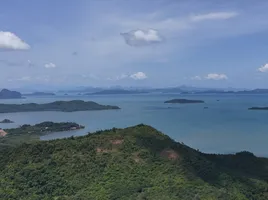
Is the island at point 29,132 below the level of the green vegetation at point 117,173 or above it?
below

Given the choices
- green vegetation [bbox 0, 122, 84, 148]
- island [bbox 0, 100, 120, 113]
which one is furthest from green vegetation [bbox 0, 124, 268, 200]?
island [bbox 0, 100, 120, 113]

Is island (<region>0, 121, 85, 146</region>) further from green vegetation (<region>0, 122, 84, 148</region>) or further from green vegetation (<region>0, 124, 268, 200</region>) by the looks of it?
green vegetation (<region>0, 124, 268, 200</region>)

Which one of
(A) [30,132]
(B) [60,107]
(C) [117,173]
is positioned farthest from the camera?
(B) [60,107]

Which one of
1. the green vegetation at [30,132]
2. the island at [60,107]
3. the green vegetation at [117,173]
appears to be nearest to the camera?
the green vegetation at [117,173]

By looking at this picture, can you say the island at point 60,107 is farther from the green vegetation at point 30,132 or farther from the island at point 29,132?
the green vegetation at point 30,132

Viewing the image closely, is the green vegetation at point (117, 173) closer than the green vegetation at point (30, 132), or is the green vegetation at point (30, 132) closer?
the green vegetation at point (117, 173)

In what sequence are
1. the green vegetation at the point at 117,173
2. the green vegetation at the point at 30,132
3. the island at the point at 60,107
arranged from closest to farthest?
the green vegetation at the point at 117,173 → the green vegetation at the point at 30,132 → the island at the point at 60,107

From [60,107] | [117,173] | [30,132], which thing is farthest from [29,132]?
[60,107]

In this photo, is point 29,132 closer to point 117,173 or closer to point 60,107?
point 117,173

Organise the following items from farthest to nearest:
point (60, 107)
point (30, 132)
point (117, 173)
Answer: point (60, 107) < point (30, 132) < point (117, 173)

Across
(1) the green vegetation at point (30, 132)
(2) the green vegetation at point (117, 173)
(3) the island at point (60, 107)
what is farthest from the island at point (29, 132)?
(3) the island at point (60, 107)
